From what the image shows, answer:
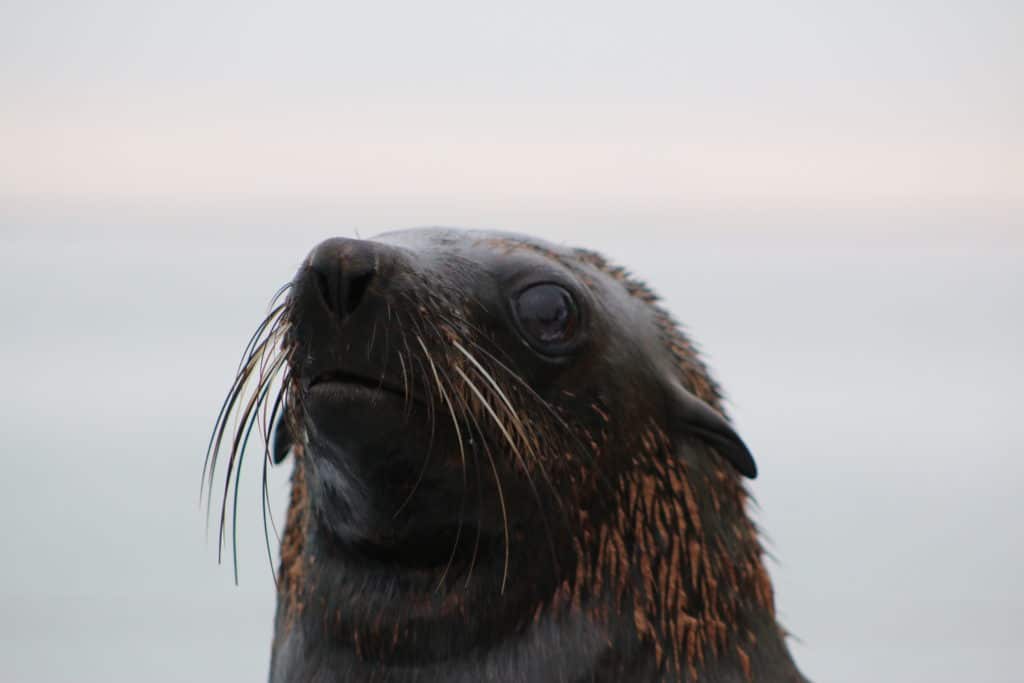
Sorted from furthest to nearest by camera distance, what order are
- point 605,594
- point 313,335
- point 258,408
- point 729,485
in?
point 729,485 < point 605,594 < point 258,408 < point 313,335

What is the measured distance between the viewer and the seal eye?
2930 mm

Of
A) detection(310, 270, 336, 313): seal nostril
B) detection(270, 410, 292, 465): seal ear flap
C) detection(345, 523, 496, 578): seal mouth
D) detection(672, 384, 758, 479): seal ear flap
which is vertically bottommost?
detection(345, 523, 496, 578): seal mouth

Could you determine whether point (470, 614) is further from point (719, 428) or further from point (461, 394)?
point (719, 428)

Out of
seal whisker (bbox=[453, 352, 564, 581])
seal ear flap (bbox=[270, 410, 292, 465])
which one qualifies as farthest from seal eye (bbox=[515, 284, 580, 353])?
seal ear flap (bbox=[270, 410, 292, 465])

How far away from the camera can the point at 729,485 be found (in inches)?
132

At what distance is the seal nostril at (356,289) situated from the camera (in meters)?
2.62

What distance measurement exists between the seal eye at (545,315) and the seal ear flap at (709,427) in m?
0.36

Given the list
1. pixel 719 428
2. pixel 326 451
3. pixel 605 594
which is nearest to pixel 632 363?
pixel 719 428

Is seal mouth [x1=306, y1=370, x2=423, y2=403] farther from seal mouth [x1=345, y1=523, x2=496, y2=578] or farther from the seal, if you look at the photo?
seal mouth [x1=345, y1=523, x2=496, y2=578]

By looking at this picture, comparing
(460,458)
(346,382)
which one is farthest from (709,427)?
(346,382)

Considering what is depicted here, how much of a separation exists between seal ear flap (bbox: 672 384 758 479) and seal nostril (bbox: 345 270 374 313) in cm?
84

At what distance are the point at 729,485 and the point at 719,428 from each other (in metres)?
0.20

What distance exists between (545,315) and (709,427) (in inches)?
19.9

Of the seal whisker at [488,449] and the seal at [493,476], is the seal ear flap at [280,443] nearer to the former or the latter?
the seal at [493,476]
